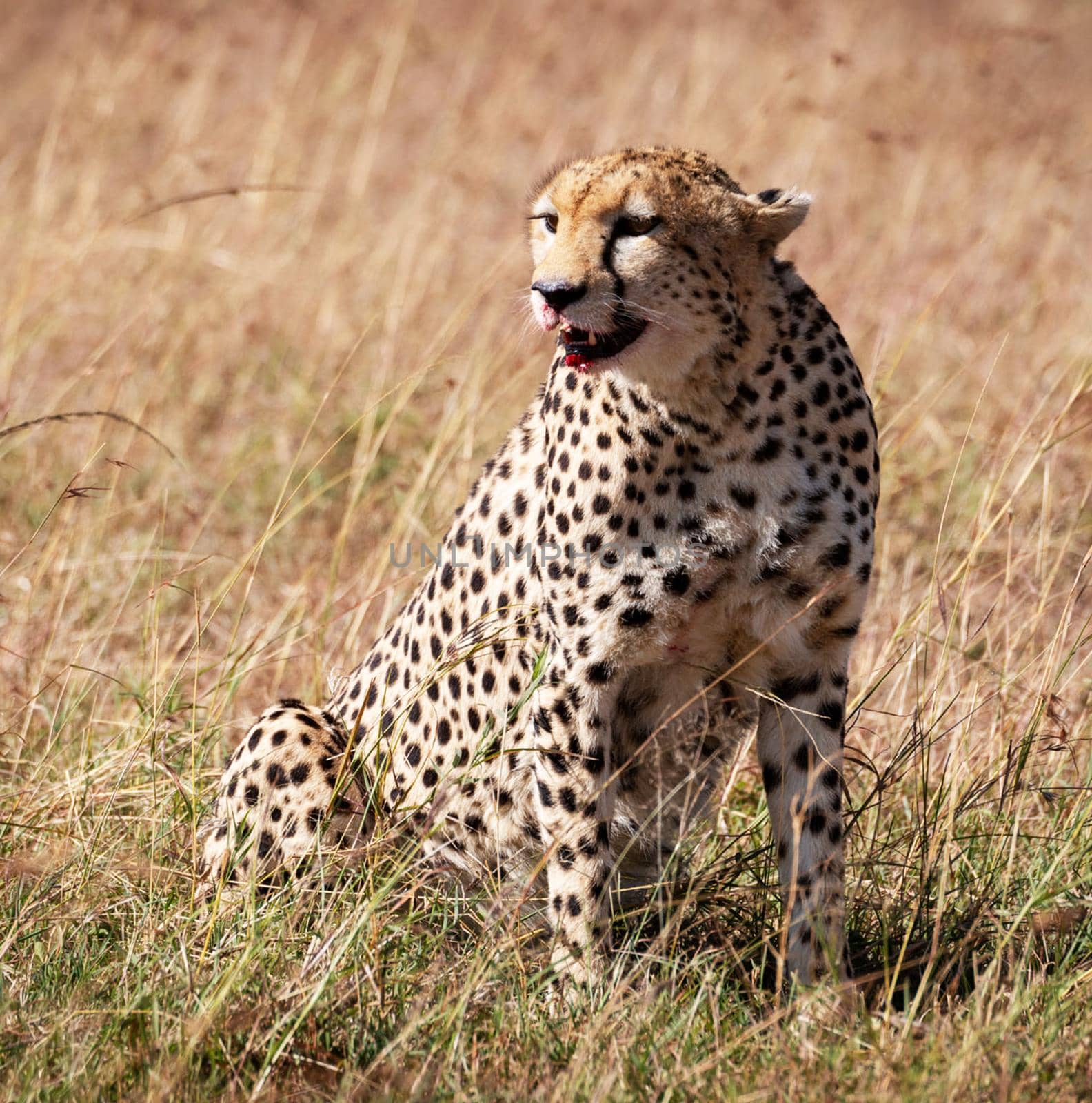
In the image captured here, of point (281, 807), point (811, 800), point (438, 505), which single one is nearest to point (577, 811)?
point (811, 800)

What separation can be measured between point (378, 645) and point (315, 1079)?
1.12 meters

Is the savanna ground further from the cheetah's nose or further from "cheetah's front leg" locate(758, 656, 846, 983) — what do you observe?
the cheetah's nose

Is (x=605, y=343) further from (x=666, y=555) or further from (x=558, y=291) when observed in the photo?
(x=666, y=555)

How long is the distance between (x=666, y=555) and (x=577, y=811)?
0.47m

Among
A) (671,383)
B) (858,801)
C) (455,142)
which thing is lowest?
(858,801)

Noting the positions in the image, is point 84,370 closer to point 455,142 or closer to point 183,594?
point 183,594

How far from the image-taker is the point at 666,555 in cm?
244

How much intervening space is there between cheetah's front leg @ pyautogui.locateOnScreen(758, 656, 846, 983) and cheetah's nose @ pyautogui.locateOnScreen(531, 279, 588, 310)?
2.45ft

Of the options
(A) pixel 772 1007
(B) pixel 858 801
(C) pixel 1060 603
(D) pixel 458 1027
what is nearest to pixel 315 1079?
(D) pixel 458 1027

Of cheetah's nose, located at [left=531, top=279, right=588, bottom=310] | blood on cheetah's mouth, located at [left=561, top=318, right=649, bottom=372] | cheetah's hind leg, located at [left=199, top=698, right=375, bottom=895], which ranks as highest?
cheetah's nose, located at [left=531, top=279, right=588, bottom=310]

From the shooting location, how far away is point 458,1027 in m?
2.05

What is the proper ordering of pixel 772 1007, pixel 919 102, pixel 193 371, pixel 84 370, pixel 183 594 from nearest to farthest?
pixel 772 1007, pixel 84 370, pixel 183 594, pixel 193 371, pixel 919 102

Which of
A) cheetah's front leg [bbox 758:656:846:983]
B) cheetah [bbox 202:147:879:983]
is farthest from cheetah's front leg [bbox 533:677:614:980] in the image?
cheetah's front leg [bbox 758:656:846:983]

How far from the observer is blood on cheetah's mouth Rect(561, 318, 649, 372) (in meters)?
2.36
